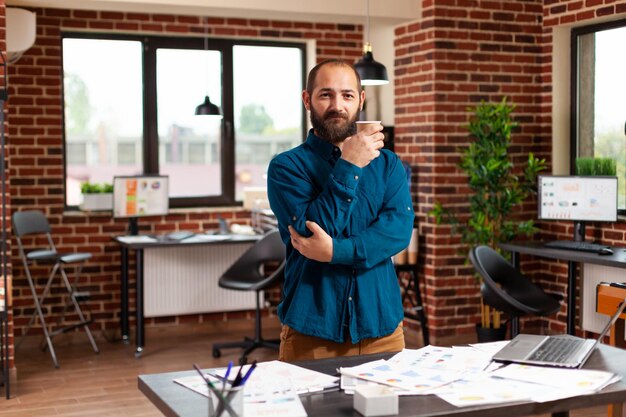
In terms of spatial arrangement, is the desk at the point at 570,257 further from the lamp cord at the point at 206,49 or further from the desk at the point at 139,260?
the lamp cord at the point at 206,49

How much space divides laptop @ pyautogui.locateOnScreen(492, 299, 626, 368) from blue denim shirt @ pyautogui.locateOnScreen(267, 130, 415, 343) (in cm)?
38

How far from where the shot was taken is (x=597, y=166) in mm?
6113

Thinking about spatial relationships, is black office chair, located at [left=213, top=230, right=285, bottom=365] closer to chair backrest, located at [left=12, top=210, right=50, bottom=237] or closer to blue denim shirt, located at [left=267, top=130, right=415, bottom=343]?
chair backrest, located at [left=12, top=210, right=50, bottom=237]

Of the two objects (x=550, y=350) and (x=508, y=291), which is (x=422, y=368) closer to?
(x=550, y=350)

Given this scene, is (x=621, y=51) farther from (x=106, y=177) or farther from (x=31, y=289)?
(x=31, y=289)

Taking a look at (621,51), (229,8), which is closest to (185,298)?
(229,8)

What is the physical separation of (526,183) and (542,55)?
3.31 ft

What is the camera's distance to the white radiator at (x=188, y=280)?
714cm

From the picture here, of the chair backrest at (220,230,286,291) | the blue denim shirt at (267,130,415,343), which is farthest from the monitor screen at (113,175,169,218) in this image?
the blue denim shirt at (267,130,415,343)

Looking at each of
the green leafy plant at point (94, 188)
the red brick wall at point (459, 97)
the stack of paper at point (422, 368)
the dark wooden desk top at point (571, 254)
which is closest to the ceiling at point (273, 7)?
the red brick wall at point (459, 97)

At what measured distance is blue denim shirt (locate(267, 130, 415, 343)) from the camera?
2.61 m

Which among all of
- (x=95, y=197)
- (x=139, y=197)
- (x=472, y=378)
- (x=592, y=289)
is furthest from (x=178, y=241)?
(x=472, y=378)

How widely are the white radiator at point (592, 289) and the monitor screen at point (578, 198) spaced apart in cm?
34

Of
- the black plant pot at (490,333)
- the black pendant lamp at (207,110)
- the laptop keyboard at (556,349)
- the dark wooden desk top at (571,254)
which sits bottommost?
the black plant pot at (490,333)
